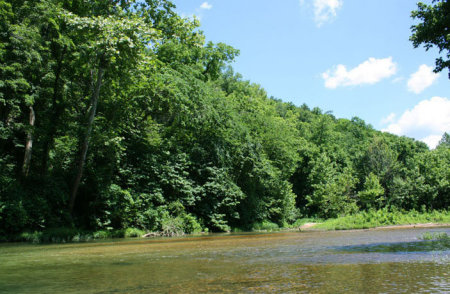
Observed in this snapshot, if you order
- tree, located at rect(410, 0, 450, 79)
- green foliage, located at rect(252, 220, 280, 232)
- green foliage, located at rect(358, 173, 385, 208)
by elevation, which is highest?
tree, located at rect(410, 0, 450, 79)

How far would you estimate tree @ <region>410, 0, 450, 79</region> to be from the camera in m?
10.4

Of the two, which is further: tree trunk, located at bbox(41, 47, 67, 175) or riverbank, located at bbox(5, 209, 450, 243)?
tree trunk, located at bbox(41, 47, 67, 175)

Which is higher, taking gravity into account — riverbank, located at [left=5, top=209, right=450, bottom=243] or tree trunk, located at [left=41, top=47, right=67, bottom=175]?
tree trunk, located at [left=41, top=47, right=67, bottom=175]

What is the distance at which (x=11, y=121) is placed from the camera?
20.3 meters

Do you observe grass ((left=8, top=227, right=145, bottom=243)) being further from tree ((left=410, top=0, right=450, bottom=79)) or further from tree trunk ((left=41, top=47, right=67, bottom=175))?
tree ((left=410, top=0, right=450, bottom=79))

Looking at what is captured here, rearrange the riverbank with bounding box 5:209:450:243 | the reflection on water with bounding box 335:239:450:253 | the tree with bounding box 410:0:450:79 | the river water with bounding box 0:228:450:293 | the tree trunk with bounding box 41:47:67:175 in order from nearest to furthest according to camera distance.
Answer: the river water with bounding box 0:228:450:293
the reflection on water with bounding box 335:239:450:253
the tree with bounding box 410:0:450:79
the riverbank with bounding box 5:209:450:243
the tree trunk with bounding box 41:47:67:175

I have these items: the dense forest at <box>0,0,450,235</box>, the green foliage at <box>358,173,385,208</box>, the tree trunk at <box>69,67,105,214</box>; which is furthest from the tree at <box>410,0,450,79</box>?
the green foliage at <box>358,173,385,208</box>

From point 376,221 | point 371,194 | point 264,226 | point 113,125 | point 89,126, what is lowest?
point 264,226

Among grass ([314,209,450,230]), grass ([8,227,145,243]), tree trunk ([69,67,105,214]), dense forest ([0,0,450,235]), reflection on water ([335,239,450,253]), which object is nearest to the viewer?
reflection on water ([335,239,450,253])

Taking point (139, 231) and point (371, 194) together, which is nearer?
point (139, 231)

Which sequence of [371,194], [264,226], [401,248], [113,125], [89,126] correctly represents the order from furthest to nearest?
[371,194]
[264,226]
[113,125]
[89,126]
[401,248]

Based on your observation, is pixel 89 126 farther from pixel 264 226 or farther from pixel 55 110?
pixel 264 226

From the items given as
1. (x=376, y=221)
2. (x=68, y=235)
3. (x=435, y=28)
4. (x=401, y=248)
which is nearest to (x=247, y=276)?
(x=401, y=248)

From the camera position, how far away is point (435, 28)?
10.6 m
